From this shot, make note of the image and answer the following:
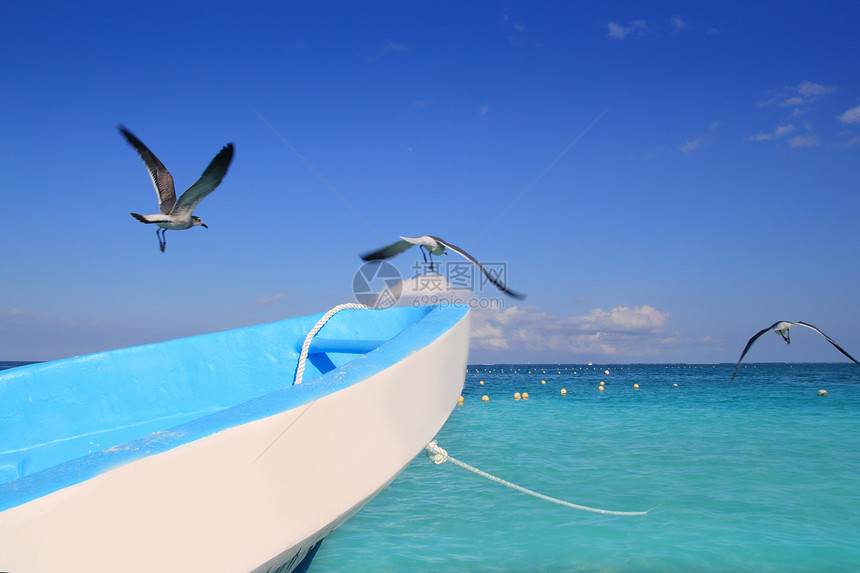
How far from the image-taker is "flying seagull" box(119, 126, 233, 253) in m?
4.20

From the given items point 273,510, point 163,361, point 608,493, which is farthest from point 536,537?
point 273,510

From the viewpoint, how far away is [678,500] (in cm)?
580

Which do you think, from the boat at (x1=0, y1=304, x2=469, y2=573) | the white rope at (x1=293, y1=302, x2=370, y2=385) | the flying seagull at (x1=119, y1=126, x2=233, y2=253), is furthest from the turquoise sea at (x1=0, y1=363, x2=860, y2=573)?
the flying seagull at (x1=119, y1=126, x2=233, y2=253)

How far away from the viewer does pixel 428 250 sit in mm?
5551

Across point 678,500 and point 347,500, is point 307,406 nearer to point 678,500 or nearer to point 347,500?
point 347,500

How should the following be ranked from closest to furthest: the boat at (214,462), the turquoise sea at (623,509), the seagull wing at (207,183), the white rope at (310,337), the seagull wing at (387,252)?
the boat at (214,462) < the white rope at (310,337) < the seagull wing at (207,183) < the turquoise sea at (623,509) < the seagull wing at (387,252)

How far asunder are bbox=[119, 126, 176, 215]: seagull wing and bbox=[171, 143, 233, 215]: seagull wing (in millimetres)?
113

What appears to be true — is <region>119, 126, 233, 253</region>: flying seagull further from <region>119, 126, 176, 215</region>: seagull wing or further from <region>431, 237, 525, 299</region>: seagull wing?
<region>431, 237, 525, 299</region>: seagull wing

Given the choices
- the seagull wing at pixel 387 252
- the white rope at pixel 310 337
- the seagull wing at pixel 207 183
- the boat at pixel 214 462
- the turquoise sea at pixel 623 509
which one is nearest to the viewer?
the boat at pixel 214 462

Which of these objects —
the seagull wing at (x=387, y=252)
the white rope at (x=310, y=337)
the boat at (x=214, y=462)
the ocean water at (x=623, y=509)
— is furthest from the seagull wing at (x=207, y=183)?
the ocean water at (x=623, y=509)

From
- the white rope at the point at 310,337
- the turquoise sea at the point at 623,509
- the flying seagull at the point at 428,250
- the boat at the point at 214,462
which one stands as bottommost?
the turquoise sea at the point at 623,509

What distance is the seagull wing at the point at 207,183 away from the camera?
411cm

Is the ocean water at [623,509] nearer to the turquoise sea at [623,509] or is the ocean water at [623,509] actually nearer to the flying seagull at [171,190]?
the turquoise sea at [623,509]

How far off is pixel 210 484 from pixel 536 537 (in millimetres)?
4183
